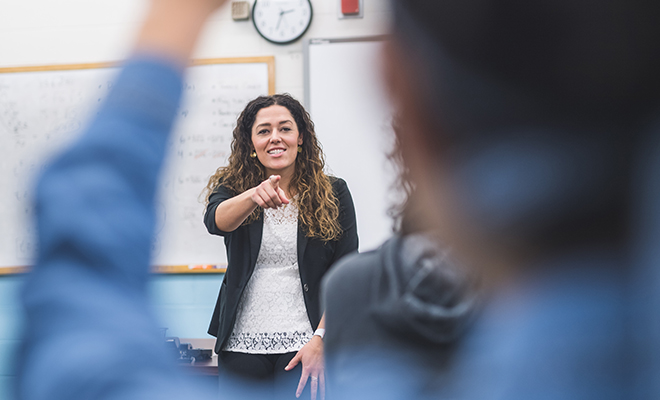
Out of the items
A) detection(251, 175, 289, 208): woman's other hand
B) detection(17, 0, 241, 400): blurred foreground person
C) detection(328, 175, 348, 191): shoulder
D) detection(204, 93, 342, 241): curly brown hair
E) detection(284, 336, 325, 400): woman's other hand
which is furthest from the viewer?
detection(328, 175, 348, 191): shoulder

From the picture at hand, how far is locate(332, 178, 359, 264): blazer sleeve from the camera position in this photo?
4.56 feet

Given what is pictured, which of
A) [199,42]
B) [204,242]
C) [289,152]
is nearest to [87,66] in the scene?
[204,242]

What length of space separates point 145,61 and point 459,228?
0.17 metres

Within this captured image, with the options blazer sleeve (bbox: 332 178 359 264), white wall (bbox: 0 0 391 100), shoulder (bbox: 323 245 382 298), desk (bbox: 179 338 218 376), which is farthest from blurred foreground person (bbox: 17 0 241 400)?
white wall (bbox: 0 0 391 100)

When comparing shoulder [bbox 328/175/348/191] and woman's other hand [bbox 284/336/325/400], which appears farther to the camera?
shoulder [bbox 328/175/348/191]

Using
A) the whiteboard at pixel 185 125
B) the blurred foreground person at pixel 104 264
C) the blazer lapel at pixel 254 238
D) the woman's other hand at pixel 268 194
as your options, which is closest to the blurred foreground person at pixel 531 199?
the blurred foreground person at pixel 104 264

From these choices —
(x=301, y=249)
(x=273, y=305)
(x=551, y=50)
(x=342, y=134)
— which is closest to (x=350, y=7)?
(x=342, y=134)

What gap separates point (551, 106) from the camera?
0.82ft

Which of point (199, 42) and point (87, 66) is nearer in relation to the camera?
point (199, 42)

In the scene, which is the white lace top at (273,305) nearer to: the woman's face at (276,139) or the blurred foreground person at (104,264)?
the woman's face at (276,139)

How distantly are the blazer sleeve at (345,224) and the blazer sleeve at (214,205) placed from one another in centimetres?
31

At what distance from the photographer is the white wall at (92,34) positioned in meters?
2.28

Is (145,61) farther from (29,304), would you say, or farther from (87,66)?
(87,66)

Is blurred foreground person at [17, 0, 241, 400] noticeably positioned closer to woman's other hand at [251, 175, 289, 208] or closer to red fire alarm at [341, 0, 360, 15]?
woman's other hand at [251, 175, 289, 208]
